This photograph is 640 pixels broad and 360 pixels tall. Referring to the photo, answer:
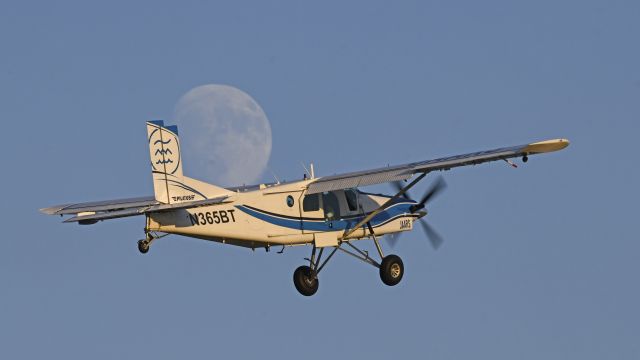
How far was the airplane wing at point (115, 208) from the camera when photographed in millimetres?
40906

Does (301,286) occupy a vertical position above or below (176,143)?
below

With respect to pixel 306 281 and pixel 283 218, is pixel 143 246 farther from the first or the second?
pixel 306 281

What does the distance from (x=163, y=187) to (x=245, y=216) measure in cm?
212

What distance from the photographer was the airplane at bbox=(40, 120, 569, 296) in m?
41.1

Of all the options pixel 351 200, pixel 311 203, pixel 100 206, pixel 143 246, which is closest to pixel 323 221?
pixel 311 203

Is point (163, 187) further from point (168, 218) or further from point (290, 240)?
point (290, 240)

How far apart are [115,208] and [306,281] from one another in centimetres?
482

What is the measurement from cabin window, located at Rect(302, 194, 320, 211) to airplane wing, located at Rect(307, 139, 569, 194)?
0.25 meters

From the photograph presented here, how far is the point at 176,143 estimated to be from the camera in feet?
135

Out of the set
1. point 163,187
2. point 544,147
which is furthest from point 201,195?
point 544,147

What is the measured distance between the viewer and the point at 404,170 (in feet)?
140

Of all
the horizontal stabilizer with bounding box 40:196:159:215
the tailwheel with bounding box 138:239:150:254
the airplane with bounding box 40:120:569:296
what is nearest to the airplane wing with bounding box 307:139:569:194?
the airplane with bounding box 40:120:569:296

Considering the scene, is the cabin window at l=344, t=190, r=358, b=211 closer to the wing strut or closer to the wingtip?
the wing strut

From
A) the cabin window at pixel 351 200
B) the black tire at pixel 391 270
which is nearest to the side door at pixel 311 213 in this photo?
the cabin window at pixel 351 200
